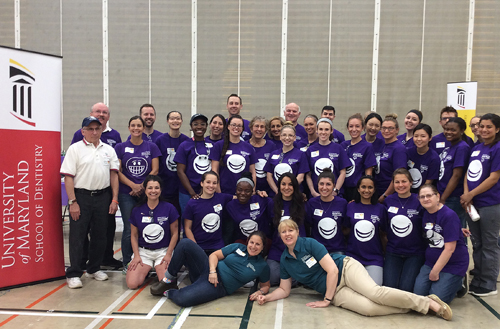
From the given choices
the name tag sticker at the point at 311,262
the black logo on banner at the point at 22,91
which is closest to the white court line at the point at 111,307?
the name tag sticker at the point at 311,262

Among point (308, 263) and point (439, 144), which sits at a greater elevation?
point (439, 144)

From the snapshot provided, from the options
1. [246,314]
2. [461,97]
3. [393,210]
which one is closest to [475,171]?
[393,210]

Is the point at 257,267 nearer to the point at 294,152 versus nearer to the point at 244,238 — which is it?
the point at 244,238

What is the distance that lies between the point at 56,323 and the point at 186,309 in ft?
3.84

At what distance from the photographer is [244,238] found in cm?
474

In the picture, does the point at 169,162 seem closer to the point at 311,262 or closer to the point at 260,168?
the point at 260,168

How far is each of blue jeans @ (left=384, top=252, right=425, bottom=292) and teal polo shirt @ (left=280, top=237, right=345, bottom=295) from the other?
0.67 metres

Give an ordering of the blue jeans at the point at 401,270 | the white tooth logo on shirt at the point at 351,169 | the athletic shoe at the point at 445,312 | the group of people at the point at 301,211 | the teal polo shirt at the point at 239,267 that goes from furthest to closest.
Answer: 1. the white tooth logo on shirt at the point at 351,169
2. the blue jeans at the point at 401,270
3. the teal polo shirt at the point at 239,267
4. the group of people at the point at 301,211
5. the athletic shoe at the point at 445,312

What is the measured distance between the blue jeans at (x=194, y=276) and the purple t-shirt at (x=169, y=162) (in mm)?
1559

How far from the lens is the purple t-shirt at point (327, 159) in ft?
15.5

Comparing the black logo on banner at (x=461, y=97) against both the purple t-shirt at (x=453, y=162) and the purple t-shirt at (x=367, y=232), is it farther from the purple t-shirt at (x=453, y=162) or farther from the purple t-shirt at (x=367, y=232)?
the purple t-shirt at (x=367, y=232)

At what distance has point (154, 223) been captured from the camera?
4.48 meters

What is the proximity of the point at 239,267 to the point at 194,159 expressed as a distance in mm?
1693

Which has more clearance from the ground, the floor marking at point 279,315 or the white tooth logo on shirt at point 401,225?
the white tooth logo on shirt at point 401,225
